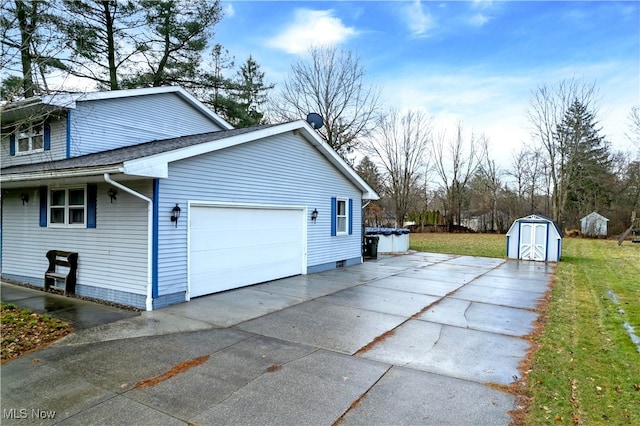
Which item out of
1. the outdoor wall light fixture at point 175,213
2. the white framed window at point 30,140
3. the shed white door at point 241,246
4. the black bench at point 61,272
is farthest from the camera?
the white framed window at point 30,140

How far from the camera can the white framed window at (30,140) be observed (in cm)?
972

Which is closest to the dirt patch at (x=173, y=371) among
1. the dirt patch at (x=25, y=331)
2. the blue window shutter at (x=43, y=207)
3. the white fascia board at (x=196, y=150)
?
the dirt patch at (x=25, y=331)

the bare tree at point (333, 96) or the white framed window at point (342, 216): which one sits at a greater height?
the bare tree at point (333, 96)

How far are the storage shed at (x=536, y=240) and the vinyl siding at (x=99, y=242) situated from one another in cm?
1427

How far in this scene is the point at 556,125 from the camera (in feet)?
101

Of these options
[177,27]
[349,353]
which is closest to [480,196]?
[177,27]

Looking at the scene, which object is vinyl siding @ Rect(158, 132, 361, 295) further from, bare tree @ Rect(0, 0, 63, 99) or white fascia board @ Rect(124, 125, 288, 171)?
bare tree @ Rect(0, 0, 63, 99)

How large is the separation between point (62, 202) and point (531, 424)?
9.39 m

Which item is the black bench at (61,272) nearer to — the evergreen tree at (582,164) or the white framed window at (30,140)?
the white framed window at (30,140)

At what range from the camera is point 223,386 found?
3.72m

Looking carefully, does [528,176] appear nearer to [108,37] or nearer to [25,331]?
[108,37]

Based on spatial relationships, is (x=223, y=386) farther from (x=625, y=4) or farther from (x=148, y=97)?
(x=625, y=4)

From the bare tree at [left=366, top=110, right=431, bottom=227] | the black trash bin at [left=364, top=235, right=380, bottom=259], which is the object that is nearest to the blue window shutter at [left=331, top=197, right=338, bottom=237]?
the black trash bin at [left=364, top=235, right=380, bottom=259]

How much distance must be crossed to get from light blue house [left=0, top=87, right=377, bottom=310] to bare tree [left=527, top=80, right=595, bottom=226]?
88.5 feet
